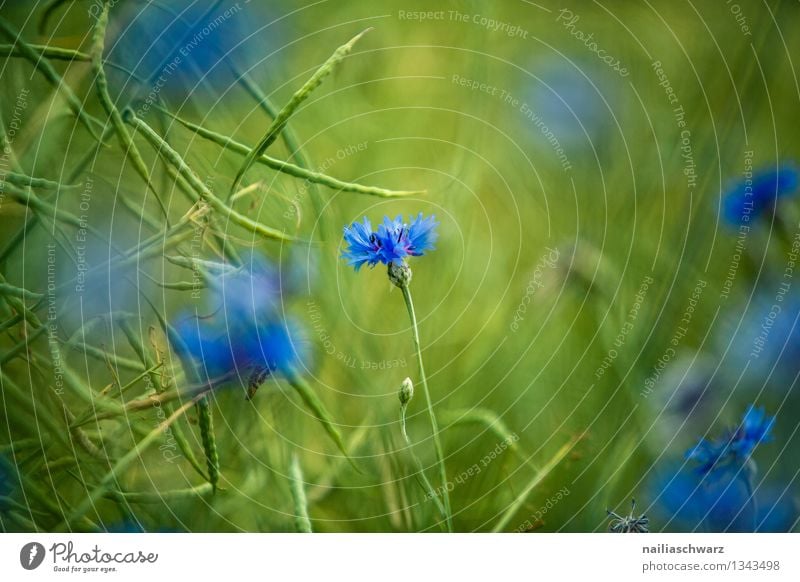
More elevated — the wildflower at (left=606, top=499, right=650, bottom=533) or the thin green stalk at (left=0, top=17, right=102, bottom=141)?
the thin green stalk at (left=0, top=17, right=102, bottom=141)

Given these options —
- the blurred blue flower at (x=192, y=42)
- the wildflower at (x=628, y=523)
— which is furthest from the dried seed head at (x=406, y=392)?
the blurred blue flower at (x=192, y=42)

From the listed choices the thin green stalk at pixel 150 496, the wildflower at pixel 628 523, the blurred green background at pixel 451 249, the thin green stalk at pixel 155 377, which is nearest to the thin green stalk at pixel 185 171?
the blurred green background at pixel 451 249

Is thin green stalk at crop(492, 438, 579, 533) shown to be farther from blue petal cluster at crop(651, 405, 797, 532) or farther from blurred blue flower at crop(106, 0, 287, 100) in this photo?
blurred blue flower at crop(106, 0, 287, 100)

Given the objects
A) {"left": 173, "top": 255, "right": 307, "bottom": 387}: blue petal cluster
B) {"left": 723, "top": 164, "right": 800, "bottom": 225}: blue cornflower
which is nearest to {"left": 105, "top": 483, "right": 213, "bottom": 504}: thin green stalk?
{"left": 173, "top": 255, "right": 307, "bottom": 387}: blue petal cluster

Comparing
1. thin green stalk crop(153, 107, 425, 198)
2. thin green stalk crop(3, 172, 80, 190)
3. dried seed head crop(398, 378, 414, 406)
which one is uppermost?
thin green stalk crop(153, 107, 425, 198)

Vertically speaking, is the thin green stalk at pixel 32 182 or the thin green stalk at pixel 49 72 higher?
the thin green stalk at pixel 49 72

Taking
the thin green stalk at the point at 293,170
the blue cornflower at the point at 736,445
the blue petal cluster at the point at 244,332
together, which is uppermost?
the thin green stalk at the point at 293,170

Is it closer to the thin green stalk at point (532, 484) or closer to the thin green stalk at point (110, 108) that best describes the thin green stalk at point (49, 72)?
the thin green stalk at point (110, 108)
